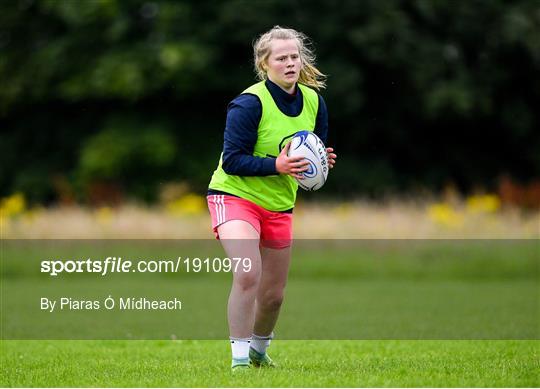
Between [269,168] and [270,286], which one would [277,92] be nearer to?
[269,168]

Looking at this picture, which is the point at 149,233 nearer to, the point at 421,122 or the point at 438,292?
the point at 438,292

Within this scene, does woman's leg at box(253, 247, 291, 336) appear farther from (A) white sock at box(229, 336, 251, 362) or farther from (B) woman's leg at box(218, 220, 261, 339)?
(A) white sock at box(229, 336, 251, 362)

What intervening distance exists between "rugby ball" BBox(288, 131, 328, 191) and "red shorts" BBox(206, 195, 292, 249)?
0.27 meters

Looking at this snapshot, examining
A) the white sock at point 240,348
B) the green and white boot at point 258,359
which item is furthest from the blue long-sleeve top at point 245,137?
the green and white boot at point 258,359

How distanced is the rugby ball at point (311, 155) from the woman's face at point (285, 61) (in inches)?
12.9

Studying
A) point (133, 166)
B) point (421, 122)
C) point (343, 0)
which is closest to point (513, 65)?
point (421, 122)

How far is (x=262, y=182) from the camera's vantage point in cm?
610

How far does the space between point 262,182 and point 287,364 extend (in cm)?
123

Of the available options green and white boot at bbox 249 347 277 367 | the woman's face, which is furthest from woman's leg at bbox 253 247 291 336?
the woman's face

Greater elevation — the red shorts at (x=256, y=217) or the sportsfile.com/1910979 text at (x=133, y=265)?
the sportsfile.com/1910979 text at (x=133, y=265)

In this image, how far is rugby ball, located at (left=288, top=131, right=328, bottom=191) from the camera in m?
5.86

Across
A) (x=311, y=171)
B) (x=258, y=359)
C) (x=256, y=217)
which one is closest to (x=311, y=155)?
(x=311, y=171)

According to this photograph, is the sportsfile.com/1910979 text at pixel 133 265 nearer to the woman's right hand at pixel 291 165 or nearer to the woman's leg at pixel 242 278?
the woman's leg at pixel 242 278

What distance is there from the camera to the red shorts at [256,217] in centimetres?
597
